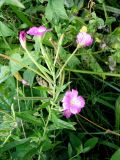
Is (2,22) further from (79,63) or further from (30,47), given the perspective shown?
(79,63)

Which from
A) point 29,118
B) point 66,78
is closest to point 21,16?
point 66,78

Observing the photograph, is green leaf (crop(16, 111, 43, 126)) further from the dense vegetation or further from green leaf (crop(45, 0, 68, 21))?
green leaf (crop(45, 0, 68, 21))

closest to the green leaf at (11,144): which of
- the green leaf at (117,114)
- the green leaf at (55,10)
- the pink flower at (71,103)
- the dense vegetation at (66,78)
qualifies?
the dense vegetation at (66,78)

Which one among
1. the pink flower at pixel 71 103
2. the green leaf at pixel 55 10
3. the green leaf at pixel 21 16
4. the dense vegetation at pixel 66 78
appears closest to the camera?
the pink flower at pixel 71 103

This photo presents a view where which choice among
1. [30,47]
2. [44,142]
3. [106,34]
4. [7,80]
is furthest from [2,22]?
[44,142]

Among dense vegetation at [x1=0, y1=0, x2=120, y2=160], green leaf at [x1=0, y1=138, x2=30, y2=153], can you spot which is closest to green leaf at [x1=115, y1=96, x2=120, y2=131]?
dense vegetation at [x1=0, y1=0, x2=120, y2=160]

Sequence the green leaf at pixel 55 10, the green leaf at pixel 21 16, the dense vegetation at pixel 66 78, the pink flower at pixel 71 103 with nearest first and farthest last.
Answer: the pink flower at pixel 71 103 < the dense vegetation at pixel 66 78 < the green leaf at pixel 55 10 < the green leaf at pixel 21 16

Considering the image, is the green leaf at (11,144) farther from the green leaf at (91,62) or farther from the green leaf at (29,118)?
the green leaf at (91,62)
